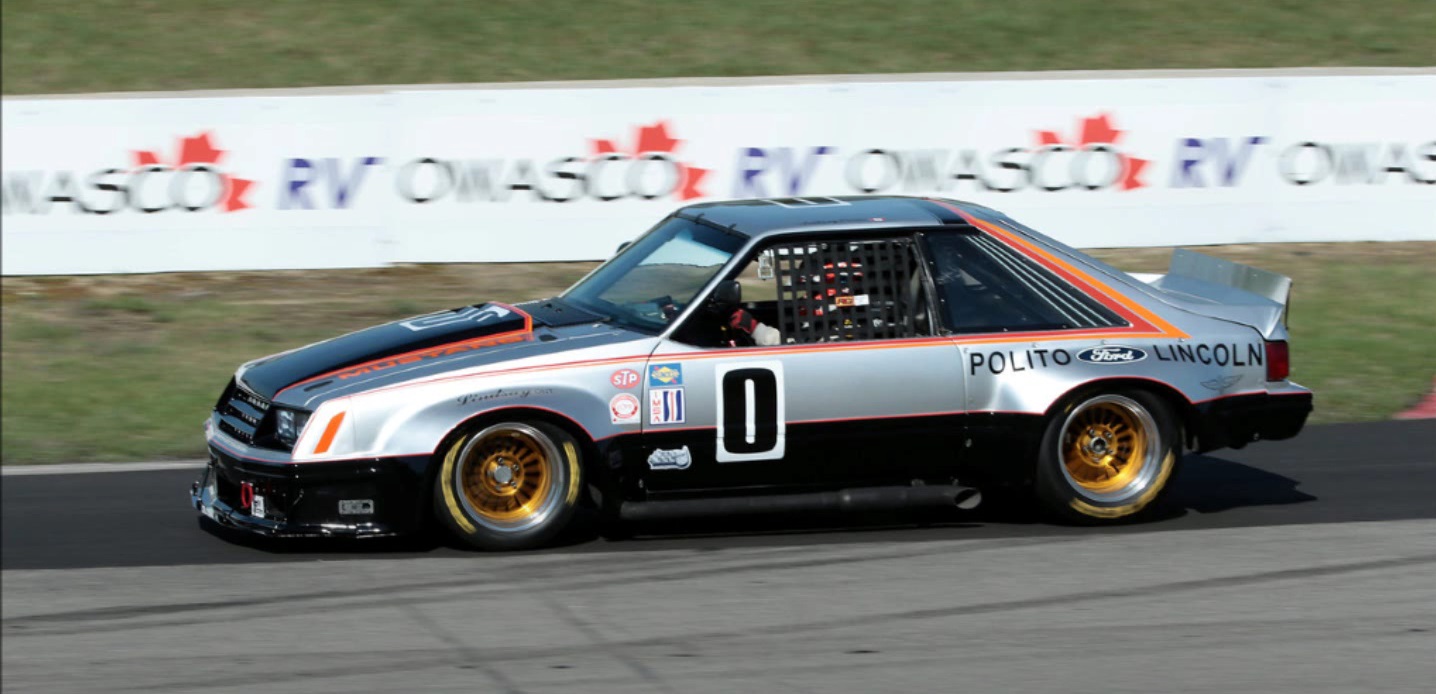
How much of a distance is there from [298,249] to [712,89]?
134 inches

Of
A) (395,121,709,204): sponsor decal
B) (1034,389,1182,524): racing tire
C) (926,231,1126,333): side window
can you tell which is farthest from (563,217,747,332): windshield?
(395,121,709,204): sponsor decal

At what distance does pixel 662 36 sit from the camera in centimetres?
1836

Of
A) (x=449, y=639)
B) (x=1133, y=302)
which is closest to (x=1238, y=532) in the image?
(x=1133, y=302)

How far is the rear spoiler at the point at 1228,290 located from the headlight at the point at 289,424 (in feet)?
12.3

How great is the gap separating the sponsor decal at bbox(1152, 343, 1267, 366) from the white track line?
4690 mm

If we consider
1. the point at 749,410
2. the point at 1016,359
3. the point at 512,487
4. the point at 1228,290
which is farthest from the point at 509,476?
the point at 1228,290

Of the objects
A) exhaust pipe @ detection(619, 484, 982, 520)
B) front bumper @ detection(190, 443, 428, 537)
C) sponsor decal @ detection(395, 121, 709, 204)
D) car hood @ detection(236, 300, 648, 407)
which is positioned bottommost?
exhaust pipe @ detection(619, 484, 982, 520)

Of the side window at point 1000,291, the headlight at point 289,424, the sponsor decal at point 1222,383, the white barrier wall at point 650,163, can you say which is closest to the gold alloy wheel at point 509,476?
the headlight at point 289,424

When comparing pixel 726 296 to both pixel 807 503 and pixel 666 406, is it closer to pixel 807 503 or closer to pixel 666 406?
pixel 666 406

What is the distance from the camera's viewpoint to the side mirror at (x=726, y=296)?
6.82 meters

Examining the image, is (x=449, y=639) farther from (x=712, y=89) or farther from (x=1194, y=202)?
(x=1194, y=202)

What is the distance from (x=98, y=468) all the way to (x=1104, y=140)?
8409mm

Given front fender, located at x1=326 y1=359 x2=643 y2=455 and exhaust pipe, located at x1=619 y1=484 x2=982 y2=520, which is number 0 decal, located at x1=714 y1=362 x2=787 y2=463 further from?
front fender, located at x1=326 y1=359 x2=643 y2=455

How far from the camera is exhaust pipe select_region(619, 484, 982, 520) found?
263 inches
